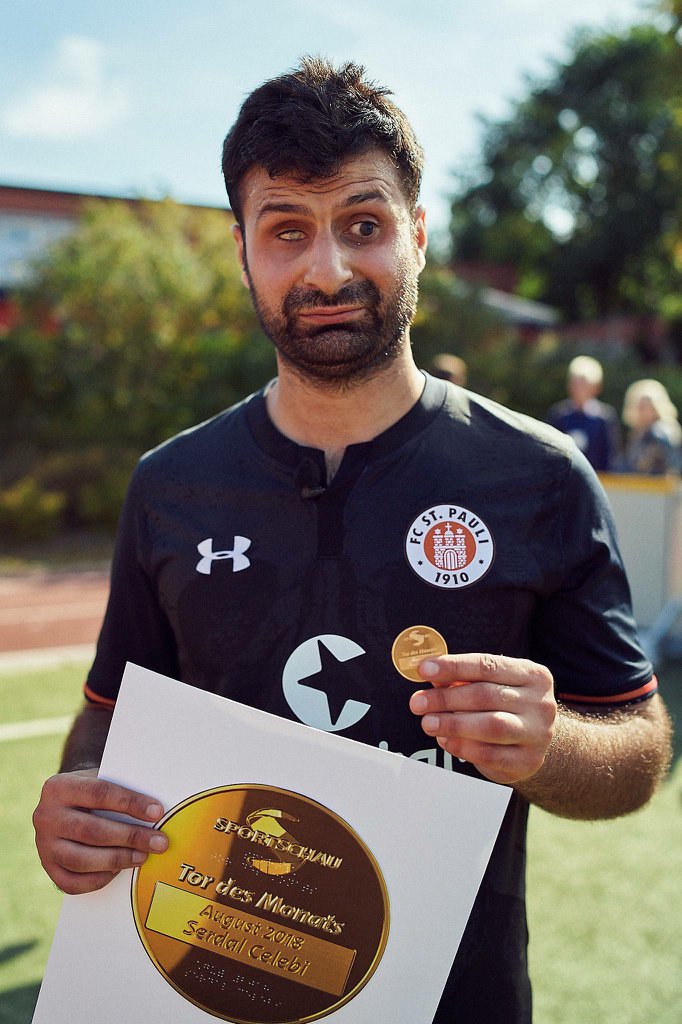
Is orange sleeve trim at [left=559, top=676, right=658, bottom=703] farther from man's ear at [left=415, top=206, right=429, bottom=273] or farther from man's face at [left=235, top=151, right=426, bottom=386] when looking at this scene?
man's ear at [left=415, top=206, right=429, bottom=273]

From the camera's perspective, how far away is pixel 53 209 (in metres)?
23.7

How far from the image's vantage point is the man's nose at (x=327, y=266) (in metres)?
1.35

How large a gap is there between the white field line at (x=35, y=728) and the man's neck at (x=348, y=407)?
403cm

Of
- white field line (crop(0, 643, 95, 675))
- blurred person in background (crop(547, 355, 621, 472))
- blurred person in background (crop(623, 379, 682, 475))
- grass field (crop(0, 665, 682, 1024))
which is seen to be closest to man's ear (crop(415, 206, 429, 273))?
grass field (crop(0, 665, 682, 1024))

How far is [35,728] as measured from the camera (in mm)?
5195

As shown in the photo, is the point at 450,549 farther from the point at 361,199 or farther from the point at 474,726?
the point at 361,199

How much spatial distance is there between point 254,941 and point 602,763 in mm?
553

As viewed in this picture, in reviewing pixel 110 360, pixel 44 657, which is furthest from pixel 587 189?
pixel 44 657

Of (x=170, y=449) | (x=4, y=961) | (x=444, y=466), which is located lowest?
(x=4, y=961)

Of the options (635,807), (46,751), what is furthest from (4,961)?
(635,807)

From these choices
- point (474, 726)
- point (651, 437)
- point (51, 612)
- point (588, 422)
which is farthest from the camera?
point (51, 612)

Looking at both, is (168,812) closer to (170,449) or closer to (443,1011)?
(443,1011)

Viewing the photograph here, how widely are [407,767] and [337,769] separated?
0.09 meters

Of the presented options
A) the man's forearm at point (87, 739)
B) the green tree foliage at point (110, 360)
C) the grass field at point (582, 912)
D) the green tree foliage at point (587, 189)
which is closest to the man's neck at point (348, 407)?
the man's forearm at point (87, 739)
